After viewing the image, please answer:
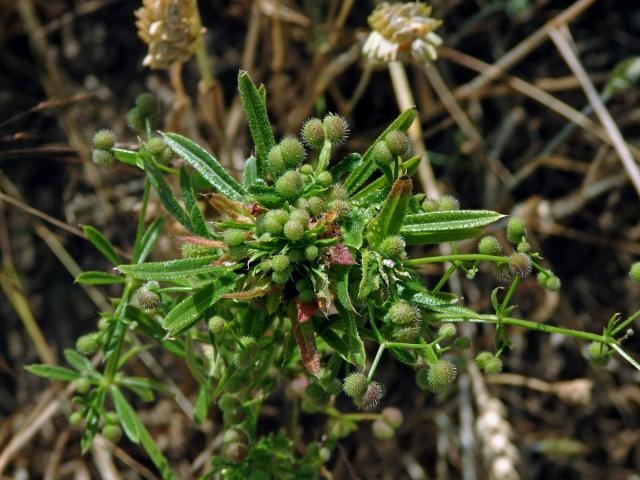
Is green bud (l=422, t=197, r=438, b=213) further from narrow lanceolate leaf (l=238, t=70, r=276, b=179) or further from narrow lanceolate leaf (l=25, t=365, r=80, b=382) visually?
narrow lanceolate leaf (l=25, t=365, r=80, b=382)

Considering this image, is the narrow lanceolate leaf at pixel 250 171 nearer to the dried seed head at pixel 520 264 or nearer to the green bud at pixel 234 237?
the green bud at pixel 234 237

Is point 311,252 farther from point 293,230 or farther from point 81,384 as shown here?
point 81,384

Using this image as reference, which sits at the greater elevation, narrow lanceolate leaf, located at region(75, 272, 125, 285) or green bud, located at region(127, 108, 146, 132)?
green bud, located at region(127, 108, 146, 132)

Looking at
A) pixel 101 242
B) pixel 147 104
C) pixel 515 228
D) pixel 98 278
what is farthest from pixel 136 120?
pixel 515 228

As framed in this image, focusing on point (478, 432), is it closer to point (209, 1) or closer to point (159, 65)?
point (159, 65)

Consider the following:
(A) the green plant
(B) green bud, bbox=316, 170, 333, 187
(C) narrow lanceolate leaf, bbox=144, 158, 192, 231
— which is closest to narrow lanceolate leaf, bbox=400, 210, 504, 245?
(A) the green plant
